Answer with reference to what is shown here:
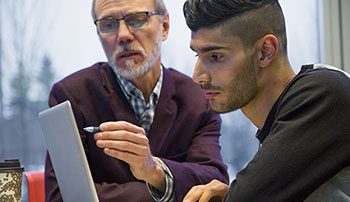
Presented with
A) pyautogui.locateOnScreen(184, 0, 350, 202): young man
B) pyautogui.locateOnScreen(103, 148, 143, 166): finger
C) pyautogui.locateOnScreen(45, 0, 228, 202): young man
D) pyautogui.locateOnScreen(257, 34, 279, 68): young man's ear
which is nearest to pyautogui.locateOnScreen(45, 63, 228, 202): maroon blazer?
→ pyautogui.locateOnScreen(45, 0, 228, 202): young man

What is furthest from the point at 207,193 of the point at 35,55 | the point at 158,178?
the point at 35,55

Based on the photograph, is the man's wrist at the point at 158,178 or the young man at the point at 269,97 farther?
the man's wrist at the point at 158,178

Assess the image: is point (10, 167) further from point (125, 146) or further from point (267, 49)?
point (267, 49)

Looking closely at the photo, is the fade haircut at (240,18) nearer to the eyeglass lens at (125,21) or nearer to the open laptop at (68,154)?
the open laptop at (68,154)

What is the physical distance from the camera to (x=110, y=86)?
5.27ft

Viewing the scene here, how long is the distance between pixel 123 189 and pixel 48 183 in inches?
9.0

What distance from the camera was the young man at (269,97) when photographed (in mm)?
925

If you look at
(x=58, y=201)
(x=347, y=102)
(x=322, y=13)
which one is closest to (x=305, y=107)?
(x=347, y=102)

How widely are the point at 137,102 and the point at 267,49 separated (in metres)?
0.57

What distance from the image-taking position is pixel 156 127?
1573 mm

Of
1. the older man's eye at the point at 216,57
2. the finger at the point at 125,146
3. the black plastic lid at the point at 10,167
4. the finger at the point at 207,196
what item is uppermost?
the older man's eye at the point at 216,57

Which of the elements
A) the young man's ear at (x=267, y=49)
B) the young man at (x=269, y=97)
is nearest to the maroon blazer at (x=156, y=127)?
the young man at (x=269, y=97)

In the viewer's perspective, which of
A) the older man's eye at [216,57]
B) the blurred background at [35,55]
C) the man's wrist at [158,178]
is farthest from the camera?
the blurred background at [35,55]

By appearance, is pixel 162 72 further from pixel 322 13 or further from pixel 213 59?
pixel 322 13
